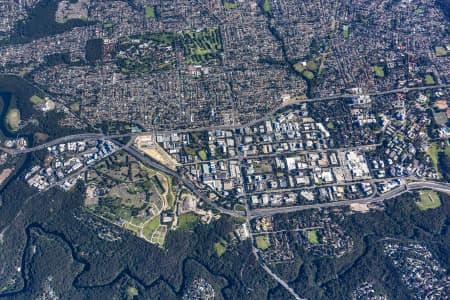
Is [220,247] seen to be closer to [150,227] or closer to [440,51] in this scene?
[150,227]

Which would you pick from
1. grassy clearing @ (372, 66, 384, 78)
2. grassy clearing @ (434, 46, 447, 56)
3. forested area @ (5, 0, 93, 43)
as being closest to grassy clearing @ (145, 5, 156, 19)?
forested area @ (5, 0, 93, 43)

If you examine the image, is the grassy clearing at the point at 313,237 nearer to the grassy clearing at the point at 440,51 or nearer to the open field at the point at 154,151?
the open field at the point at 154,151

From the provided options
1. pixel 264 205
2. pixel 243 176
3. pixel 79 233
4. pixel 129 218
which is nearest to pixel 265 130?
pixel 243 176

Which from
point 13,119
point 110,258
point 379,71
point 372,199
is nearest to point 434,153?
point 372,199

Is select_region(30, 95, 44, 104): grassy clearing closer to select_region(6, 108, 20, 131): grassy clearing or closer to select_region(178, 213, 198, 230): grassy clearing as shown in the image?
select_region(6, 108, 20, 131): grassy clearing

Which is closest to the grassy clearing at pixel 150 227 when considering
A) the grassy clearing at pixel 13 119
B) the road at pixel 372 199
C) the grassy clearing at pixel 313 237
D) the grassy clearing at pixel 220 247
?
the grassy clearing at pixel 220 247

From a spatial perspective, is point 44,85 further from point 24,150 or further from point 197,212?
point 197,212
